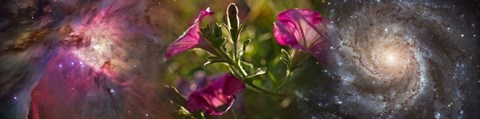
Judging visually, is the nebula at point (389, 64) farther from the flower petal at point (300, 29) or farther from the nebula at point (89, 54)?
the nebula at point (89, 54)

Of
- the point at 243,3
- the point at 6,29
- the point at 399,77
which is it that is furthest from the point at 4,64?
the point at 399,77

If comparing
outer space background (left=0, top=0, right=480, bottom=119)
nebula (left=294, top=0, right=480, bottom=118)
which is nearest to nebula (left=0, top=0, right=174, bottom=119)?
outer space background (left=0, top=0, right=480, bottom=119)

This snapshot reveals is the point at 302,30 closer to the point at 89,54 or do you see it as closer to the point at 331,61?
the point at 331,61

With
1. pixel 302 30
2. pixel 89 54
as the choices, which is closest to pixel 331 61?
pixel 302 30

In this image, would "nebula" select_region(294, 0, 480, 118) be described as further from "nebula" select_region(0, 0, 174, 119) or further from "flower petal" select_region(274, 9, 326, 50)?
"nebula" select_region(0, 0, 174, 119)

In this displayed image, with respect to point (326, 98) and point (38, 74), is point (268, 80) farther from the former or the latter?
point (38, 74)

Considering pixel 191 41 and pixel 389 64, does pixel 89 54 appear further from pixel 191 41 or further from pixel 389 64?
pixel 389 64

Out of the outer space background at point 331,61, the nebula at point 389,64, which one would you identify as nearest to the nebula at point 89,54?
the outer space background at point 331,61

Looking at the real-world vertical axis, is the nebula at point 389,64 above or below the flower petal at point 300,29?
below
